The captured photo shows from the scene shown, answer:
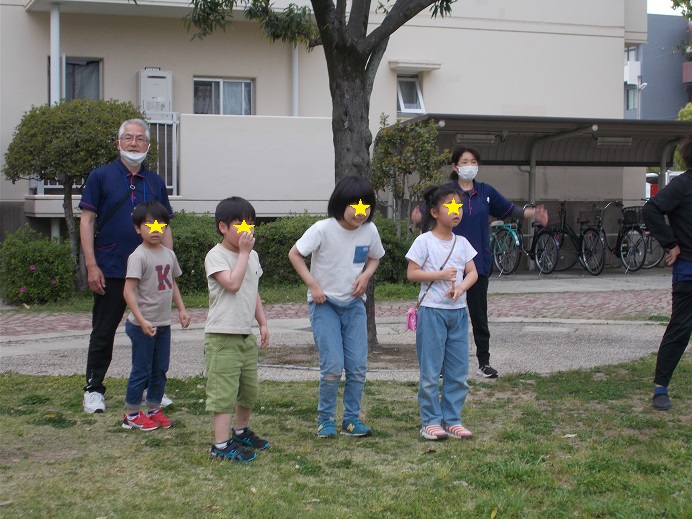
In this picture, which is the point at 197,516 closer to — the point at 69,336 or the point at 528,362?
the point at 528,362

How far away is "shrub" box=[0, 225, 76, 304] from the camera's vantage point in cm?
1286

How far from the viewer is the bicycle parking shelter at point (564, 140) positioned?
16.1 metres

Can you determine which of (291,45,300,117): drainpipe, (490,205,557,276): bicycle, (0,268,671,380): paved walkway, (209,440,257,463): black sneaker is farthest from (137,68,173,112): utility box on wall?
(209,440,257,463): black sneaker

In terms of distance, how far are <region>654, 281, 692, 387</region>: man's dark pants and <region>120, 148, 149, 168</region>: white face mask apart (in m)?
3.76

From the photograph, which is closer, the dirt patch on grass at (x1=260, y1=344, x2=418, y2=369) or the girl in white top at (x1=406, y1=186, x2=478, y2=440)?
the girl in white top at (x1=406, y1=186, x2=478, y2=440)

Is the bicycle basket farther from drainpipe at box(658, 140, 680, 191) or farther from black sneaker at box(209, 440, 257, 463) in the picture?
black sneaker at box(209, 440, 257, 463)

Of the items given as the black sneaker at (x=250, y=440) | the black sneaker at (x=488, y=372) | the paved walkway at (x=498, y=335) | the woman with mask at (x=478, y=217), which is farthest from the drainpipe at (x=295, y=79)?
the black sneaker at (x=250, y=440)

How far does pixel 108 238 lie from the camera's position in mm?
6305

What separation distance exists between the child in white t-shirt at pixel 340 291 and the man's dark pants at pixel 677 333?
7.05 ft

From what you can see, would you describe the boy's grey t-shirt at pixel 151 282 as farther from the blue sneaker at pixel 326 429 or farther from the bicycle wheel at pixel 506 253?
the bicycle wheel at pixel 506 253

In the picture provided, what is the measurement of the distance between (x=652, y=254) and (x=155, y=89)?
396 inches

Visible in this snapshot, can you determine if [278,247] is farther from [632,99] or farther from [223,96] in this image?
[632,99]

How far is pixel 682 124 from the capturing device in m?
17.1

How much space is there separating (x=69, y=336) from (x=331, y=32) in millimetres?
4491
